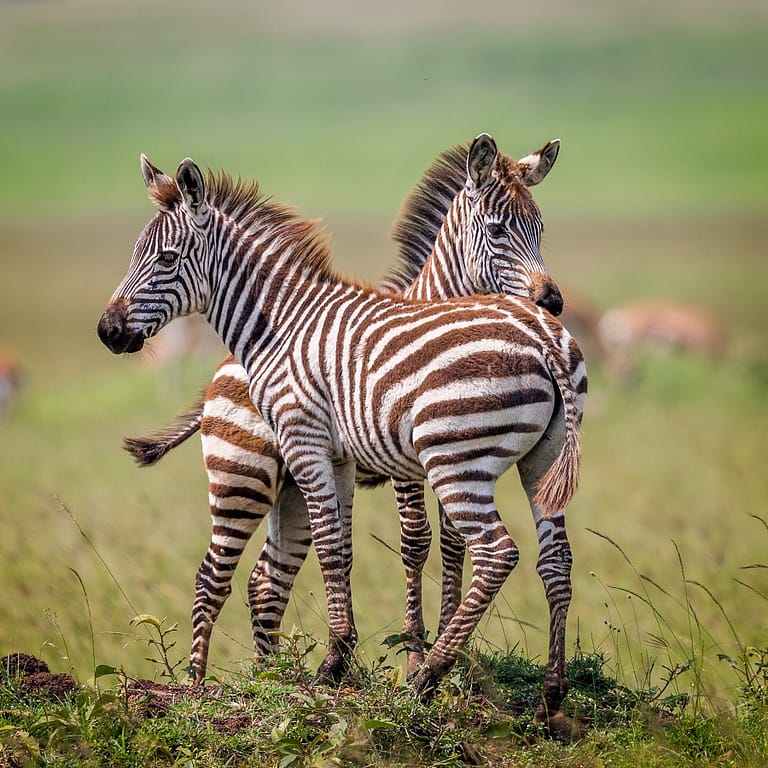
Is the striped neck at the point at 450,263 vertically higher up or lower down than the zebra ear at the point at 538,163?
lower down

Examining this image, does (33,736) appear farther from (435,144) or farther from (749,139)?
(749,139)

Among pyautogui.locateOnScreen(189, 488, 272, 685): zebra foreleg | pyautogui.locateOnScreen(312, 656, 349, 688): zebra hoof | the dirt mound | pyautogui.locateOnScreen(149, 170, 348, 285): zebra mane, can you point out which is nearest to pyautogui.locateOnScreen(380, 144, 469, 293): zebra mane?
pyautogui.locateOnScreen(149, 170, 348, 285): zebra mane

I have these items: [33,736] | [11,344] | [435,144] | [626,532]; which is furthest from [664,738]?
[435,144]

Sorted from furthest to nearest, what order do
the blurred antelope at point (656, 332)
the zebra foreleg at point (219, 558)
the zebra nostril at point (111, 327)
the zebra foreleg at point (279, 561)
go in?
the blurred antelope at point (656, 332) → the zebra foreleg at point (279, 561) → the zebra foreleg at point (219, 558) → the zebra nostril at point (111, 327)

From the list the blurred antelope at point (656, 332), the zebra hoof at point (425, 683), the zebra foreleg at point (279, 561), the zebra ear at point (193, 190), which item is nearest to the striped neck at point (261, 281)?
the zebra ear at point (193, 190)

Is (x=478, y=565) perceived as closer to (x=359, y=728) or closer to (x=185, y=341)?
(x=359, y=728)

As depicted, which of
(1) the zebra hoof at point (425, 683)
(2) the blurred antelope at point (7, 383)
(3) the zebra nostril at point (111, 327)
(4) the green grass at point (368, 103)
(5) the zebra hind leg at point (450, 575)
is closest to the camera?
(1) the zebra hoof at point (425, 683)

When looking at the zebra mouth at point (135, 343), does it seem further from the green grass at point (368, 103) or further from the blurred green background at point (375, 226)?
the green grass at point (368, 103)

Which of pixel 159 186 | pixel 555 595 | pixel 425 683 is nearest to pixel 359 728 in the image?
pixel 425 683

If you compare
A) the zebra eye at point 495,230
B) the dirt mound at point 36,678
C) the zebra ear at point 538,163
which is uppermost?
the zebra ear at point 538,163

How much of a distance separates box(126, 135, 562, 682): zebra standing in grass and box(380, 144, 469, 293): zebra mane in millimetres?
11

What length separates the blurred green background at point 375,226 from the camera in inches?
501

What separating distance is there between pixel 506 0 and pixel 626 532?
11092cm

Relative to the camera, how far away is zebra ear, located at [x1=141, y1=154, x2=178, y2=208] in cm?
752
